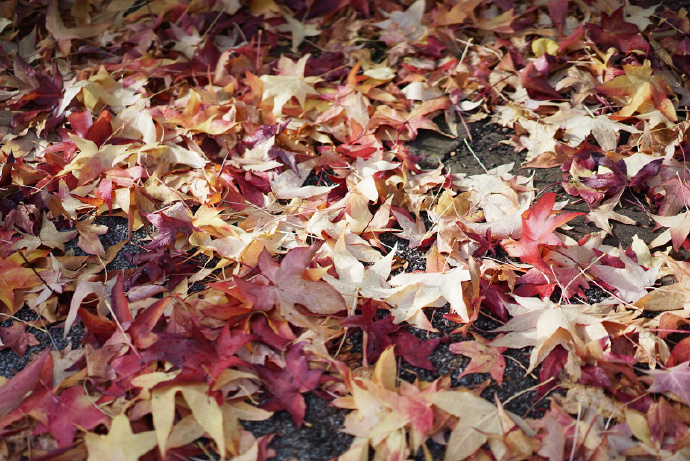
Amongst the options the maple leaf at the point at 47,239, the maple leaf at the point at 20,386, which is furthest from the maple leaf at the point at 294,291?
the maple leaf at the point at 47,239

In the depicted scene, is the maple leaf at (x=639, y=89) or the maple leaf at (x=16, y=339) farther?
the maple leaf at (x=639, y=89)

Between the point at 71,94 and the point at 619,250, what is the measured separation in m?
1.44

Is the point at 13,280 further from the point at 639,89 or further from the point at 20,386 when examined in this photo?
the point at 639,89

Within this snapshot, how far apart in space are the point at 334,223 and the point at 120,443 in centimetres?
62

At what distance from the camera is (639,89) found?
57.9 inches

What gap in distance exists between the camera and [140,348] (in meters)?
0.98

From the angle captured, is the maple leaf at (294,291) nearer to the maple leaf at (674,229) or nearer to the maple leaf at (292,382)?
the maple leaf at (292,382)

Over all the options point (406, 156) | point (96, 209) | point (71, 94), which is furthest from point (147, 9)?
point (406, 156)

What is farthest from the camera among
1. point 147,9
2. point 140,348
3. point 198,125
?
point 147,9

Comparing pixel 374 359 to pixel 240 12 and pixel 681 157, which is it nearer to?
pixel 681 157

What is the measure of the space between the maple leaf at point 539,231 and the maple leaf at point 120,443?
0.79 metres

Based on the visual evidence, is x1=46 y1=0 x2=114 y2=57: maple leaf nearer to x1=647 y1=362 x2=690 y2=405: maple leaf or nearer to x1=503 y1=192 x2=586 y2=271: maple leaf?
x1=503 y1=192 x2=586 y2=271: maple leaf

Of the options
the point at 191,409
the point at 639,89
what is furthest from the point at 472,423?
the point at 639,89

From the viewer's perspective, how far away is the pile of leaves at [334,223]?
35.9 inches
